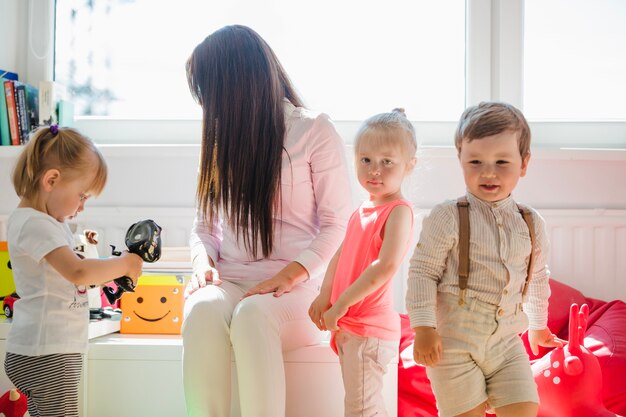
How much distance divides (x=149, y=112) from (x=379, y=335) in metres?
1.57

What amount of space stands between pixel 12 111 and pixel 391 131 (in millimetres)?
1544

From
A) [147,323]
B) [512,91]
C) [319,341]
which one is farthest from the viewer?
[512,91]

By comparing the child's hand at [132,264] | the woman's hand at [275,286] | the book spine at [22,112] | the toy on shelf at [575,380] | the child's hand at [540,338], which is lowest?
the toy on shelf at [575,380]

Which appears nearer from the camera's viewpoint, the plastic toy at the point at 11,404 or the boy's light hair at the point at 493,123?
the boy's light hair at the point at 493,123

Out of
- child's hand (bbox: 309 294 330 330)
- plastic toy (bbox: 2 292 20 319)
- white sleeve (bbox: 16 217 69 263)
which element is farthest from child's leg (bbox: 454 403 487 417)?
plastic toy (bbox: 2 292 20 319)

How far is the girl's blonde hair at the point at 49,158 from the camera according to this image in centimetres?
148

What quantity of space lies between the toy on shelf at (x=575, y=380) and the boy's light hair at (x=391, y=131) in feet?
1.65

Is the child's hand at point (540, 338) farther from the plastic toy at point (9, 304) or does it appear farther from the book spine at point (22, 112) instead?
the book spine at point (22, 112)

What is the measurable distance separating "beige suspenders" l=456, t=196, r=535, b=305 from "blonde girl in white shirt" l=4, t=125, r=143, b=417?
0.74m

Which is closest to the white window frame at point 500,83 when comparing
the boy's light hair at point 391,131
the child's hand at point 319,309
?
the boy's light hair at point 391,131

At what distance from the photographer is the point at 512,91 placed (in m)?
2.48

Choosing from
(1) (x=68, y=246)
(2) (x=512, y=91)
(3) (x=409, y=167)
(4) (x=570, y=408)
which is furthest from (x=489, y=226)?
(2) (x=512, y=91)

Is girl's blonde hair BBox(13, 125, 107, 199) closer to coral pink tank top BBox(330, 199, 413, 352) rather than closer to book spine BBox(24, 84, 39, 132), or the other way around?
coral pink tank top BBox(330, 199, 413, 352)

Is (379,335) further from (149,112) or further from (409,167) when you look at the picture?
(149,112)
